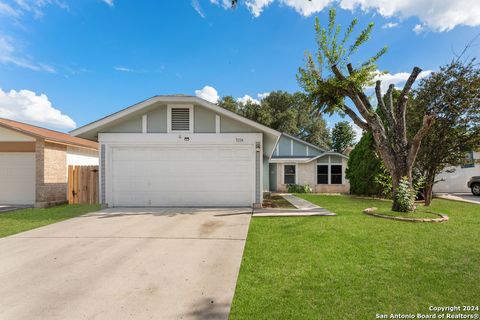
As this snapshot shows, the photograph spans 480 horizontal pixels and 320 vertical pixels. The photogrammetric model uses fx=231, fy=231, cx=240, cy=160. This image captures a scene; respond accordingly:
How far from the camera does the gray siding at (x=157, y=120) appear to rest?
9.17 m

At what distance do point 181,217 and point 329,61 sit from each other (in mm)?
7957

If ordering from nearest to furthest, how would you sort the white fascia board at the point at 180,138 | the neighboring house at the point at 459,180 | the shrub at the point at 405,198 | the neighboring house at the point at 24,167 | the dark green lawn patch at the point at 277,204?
the shrub at the point at 405,198, the white fascia board at the point at 180,138, the dark green lawn patch at the point at 277,204, the neighboring house at the point at 24,167, the neighboring house at the point at 459,180

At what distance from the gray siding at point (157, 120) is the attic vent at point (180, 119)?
36cm

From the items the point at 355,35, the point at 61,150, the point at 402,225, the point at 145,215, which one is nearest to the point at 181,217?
the point at 145,215

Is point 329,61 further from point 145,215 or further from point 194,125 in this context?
point 145,215

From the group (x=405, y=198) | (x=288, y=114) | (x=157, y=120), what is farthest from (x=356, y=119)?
(x=288, y=114)

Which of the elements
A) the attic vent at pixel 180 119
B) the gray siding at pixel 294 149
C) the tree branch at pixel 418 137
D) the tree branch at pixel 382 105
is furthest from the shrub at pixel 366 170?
the attic vent at pixel 180 119

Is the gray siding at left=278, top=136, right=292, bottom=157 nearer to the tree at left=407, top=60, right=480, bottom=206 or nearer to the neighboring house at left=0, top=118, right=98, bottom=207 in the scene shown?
the tree at left=407, top=60, right=480, bottom=206

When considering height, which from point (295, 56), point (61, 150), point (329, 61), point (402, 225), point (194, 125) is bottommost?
point (402, 225)

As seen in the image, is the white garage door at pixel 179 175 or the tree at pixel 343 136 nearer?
the white garage door at pixel 179 175

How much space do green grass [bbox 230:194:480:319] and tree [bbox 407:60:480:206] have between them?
4.98m

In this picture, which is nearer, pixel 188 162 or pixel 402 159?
pixel 402 159

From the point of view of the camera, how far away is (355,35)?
30.2ft

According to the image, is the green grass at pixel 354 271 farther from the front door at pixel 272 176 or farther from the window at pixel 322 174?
the front door at pixel 272 176
